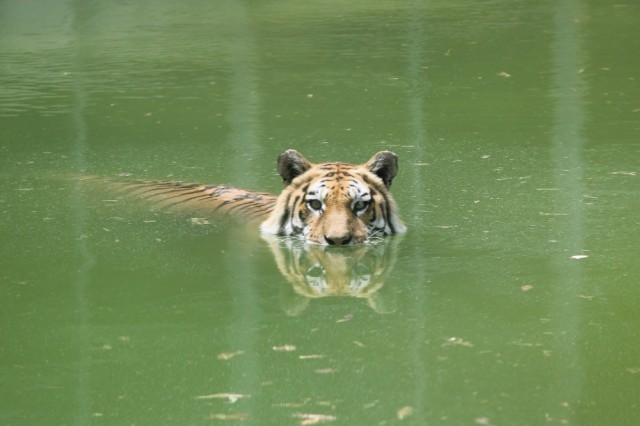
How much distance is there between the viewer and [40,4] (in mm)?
14188

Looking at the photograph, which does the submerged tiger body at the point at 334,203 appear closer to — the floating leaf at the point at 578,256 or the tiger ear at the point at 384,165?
the tiger ear at the point at 384,165

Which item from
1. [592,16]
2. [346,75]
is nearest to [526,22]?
[592,16]

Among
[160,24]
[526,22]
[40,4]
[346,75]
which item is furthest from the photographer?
[40,4]

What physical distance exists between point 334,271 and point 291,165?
80 centimetres

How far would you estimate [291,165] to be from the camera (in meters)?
5.78

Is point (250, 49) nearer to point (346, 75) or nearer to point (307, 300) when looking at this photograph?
point (346, 75)

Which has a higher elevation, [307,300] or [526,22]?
[307,300]

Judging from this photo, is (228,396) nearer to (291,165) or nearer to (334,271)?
(334,271)

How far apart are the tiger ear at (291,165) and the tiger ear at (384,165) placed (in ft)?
0.88

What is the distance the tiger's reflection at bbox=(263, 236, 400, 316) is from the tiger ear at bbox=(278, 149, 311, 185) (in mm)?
291

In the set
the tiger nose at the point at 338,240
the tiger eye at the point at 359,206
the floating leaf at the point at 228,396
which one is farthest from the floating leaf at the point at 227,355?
the tiger eye at the point at 359,206

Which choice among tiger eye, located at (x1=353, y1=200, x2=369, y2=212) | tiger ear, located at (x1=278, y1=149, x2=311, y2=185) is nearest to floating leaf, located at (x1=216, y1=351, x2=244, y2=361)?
tiger eye, located at (x1=353, y1=200, x2=369, y2=212)

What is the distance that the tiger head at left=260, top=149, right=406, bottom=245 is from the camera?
5.50m

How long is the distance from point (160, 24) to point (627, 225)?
7753mm
